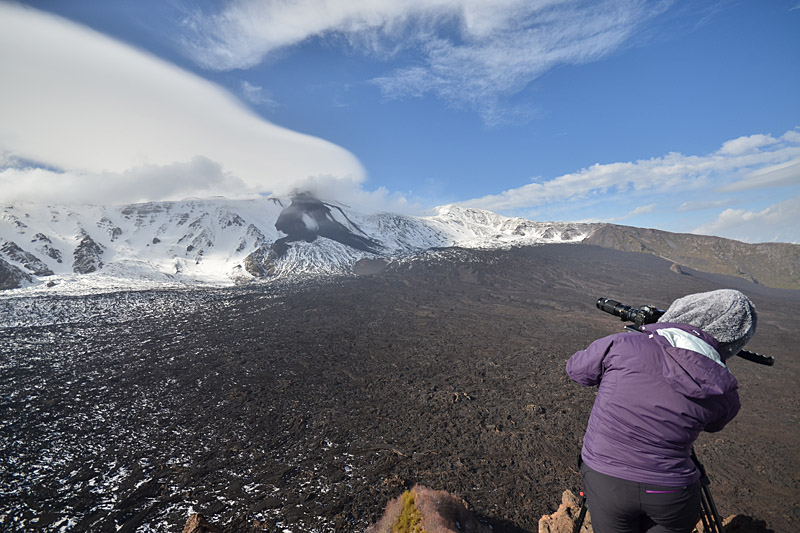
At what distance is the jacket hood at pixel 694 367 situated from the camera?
165cm

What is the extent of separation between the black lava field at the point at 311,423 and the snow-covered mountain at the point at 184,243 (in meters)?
25.3

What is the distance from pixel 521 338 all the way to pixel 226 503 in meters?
14.8

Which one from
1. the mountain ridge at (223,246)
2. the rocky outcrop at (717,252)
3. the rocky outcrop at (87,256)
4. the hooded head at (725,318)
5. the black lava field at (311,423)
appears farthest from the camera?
the rocky outcrop at (717,252)

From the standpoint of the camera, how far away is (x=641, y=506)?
5.86 ft

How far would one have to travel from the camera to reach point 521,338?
17344 mm

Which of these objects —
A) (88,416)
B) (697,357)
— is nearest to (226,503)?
(88,416)

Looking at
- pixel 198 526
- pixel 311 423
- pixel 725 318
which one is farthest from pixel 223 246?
pixel 725 318

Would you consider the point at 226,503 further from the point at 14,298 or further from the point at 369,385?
the point at 14,298

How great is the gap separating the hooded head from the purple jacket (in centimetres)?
19

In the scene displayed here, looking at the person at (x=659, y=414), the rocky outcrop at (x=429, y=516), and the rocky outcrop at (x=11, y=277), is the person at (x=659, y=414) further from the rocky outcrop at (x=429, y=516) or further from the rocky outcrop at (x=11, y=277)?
the rocky outcrop at (x=11, y=277)

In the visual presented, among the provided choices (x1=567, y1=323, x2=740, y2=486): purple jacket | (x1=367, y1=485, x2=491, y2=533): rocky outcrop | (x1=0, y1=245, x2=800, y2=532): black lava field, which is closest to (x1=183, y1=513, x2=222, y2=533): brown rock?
(x1=367, y1=485, x2=491, y2=533): rocky outcrop

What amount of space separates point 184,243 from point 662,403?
228ft

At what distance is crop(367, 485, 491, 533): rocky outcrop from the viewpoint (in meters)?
3.38

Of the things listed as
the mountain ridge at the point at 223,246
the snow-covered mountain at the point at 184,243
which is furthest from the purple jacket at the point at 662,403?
the snow-covered mountain at the point at 184,243
